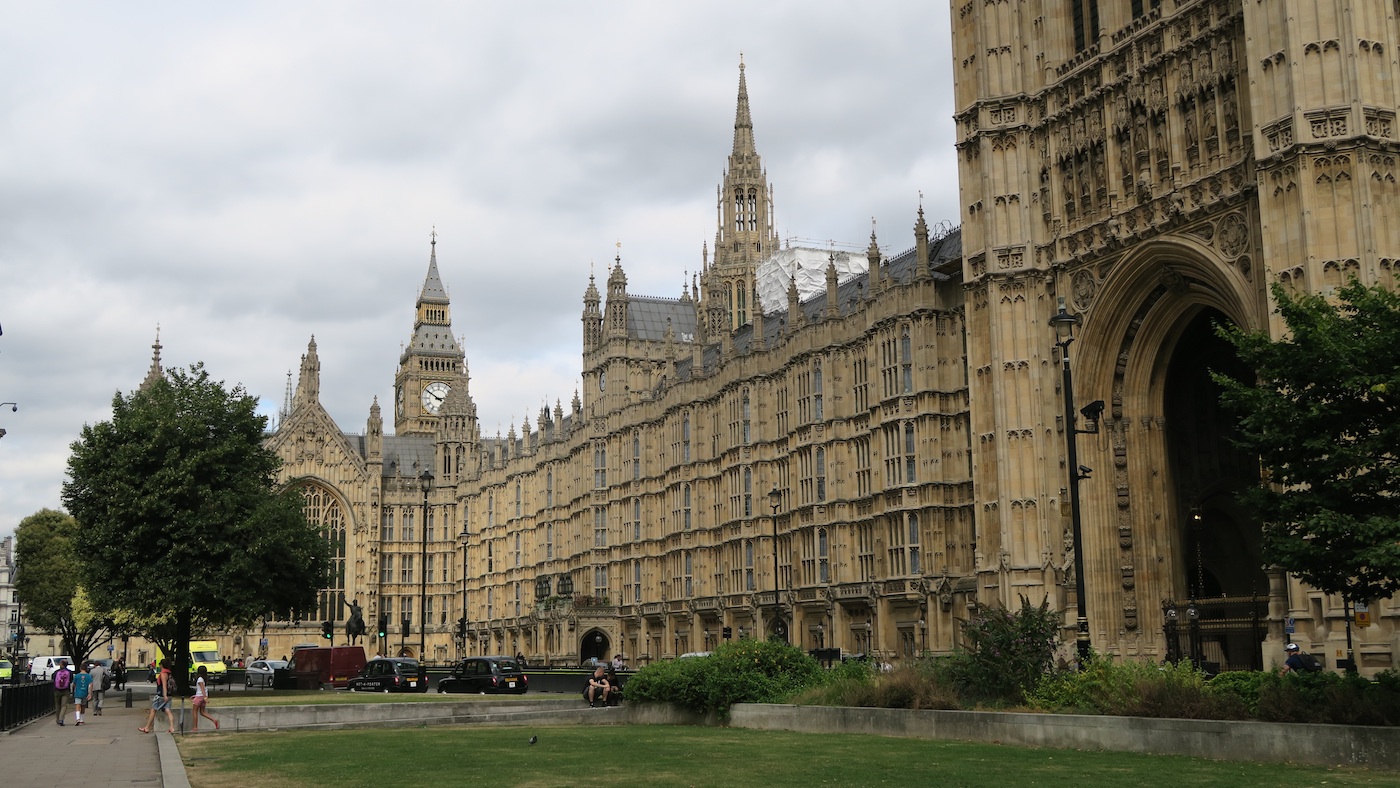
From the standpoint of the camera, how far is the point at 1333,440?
72.7 feet

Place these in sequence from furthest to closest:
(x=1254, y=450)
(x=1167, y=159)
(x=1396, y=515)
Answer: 1. (x=1167, y=159)
2. (x=1254, y=450)
3. (x=1396, y=515)

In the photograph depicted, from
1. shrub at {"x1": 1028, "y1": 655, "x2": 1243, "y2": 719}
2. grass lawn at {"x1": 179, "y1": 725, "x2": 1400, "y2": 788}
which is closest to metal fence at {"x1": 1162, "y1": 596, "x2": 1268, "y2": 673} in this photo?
shrub at {"x1": 1028, "y1": 655, "x2": 1243, "y2": 719}

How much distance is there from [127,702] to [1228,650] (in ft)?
125

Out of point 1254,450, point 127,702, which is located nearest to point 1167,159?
point 1254,450

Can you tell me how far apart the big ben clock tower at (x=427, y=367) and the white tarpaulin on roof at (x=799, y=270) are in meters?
56.3

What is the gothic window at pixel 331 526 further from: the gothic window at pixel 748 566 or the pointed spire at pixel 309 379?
the gothic window at pixel 748 566

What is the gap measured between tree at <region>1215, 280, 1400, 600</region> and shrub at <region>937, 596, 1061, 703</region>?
505 centimetres

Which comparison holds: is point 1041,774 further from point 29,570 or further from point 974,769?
point 29,570

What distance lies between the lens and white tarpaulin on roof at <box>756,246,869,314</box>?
329 feet

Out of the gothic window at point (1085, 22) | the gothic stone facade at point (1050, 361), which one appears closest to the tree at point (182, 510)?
the gothic stone facade at point (1050, 361)

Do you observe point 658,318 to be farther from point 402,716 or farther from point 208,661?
point 402,716

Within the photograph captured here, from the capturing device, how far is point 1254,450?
23.5 m

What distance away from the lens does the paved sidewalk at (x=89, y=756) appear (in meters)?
20.5

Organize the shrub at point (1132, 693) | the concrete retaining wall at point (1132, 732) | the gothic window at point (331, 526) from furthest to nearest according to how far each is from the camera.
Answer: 1. the gothic window at point (331, 526)
2. the shrub at point (1132, 693)
3. the concrete retaining wall at point (1132, 732)
